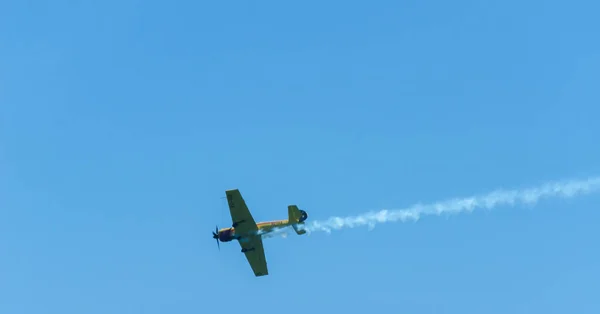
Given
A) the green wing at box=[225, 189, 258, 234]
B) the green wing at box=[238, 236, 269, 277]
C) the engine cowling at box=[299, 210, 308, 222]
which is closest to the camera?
the green wing at box=[225, 189, 258, 234]

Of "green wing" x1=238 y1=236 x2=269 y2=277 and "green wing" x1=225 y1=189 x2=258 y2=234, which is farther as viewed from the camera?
"green wing" x1=238 y1=236 x2=269 y2=277

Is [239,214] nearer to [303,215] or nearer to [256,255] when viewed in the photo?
[303,215]

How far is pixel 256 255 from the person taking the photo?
312 feet

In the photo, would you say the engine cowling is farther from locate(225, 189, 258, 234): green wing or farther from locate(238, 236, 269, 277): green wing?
locate(238, 236, 269, 277): green wing

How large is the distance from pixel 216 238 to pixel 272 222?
518cm

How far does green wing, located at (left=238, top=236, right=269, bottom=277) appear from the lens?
308 feet

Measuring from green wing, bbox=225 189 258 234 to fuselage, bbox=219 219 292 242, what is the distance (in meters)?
0.52

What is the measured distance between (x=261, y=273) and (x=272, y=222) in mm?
5958

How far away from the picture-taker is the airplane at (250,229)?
89812 millimetres

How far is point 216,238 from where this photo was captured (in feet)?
307

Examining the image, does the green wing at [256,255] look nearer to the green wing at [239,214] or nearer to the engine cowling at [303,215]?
the green wing at [239,214]

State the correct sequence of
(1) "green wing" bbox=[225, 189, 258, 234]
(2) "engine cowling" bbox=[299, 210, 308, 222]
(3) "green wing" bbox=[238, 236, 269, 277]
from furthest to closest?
(3) "green wing" bbox=[238, 236, 269, 277]
(2) "engine cowling" bbox=[299, 210, 308, 222]
(1) "green wing" bbox=[225, 189, 258, 234]

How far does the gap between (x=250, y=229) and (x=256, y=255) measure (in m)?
4.05

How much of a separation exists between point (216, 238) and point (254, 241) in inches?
124
